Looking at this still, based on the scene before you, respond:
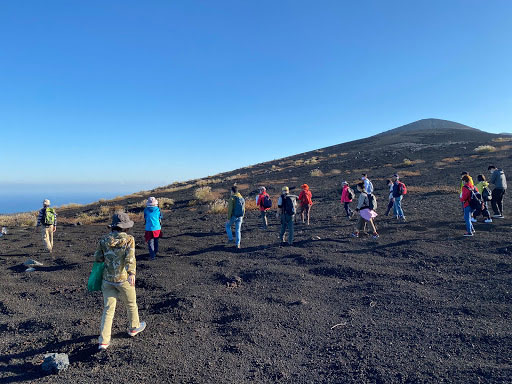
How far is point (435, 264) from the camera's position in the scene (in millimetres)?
7508

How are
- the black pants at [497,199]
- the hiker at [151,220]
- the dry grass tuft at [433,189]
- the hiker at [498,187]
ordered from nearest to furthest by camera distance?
the hiker at [151,220], the hiker at [498,187], the black pants at [497,199], the dry grass tuft at [433,189]

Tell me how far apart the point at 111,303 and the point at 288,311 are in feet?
9.43

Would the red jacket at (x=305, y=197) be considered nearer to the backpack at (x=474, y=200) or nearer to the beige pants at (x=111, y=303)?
the backpack at (x=474, y=200)

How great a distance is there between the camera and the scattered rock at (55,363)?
3.84 meters

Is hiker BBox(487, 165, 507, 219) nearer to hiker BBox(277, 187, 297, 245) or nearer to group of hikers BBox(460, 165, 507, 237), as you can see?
group of hikers BBox(460, 165, 507, 237)

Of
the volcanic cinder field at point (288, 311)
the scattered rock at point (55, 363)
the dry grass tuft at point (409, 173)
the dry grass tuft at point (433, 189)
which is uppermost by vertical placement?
the dry grass tuft at point (409, 173)

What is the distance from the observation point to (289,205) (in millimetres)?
9250

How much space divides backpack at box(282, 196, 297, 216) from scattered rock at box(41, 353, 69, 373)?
6546 mm

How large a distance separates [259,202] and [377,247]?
14.8ft

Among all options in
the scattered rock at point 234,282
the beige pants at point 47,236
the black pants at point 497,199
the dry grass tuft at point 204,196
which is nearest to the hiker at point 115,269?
the scattered rock at point 234,282

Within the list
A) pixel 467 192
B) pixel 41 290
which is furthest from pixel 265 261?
pixel 467 192

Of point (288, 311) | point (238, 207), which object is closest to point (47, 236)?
point (238, 207)

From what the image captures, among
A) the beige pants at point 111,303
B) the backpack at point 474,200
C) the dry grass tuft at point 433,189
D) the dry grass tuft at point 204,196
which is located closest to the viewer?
the beige pants at point 111,303

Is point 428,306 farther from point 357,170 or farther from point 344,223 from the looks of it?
point 357,170
